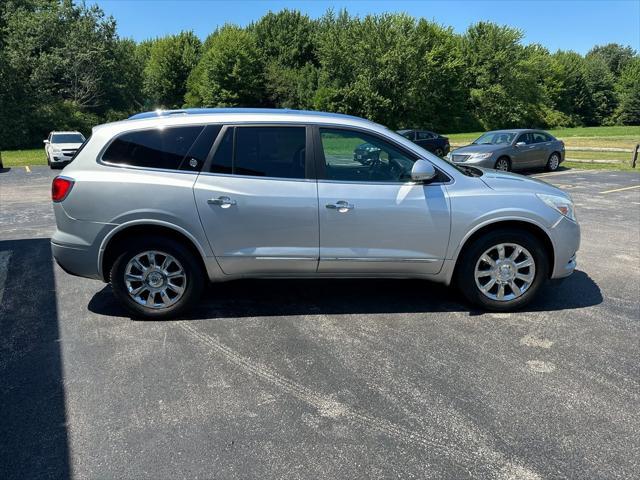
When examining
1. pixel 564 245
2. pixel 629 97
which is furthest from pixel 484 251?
pixel 629 97

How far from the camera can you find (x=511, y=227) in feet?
14.6

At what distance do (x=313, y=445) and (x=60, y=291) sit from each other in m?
3.65

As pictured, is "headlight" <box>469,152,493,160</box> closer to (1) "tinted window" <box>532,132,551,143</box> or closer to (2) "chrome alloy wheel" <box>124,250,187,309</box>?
(1) "tinted window" <box>532,132,551,143</box>

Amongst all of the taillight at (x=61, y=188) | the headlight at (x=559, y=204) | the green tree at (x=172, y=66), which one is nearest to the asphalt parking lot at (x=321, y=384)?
the headlight at (x=559, y=204)

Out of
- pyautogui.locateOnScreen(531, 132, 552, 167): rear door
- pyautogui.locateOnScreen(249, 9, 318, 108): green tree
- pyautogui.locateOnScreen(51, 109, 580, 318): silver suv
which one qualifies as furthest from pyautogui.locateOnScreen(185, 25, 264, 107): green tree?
pyautogui.locateOnScreen(51, 109, 580, 318): silver suv

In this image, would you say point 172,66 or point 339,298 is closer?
point 339,298

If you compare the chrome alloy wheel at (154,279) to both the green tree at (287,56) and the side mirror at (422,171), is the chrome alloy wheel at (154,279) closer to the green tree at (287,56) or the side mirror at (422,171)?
the side mirror at (422,171)

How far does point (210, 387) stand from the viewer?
3.27 meters

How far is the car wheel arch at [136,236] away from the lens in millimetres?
4164

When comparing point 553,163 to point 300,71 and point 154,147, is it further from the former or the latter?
point 300,71

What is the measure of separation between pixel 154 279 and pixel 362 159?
214 cm

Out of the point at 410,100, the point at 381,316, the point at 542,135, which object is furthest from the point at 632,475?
the point at 410,100

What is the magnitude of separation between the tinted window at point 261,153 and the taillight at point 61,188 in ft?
4.02

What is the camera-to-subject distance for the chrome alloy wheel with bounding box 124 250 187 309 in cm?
427
